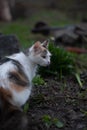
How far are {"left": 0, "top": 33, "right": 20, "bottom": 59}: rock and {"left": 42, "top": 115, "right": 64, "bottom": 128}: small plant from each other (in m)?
1.91

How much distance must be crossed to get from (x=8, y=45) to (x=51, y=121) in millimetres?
2070

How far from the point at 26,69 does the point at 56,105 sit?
86cm

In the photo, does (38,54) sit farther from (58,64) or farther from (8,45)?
(58,64)

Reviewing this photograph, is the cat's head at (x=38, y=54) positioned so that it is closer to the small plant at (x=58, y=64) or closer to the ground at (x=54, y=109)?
the ground at (x=54, y=109)

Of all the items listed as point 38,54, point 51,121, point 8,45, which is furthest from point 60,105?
point 8,45

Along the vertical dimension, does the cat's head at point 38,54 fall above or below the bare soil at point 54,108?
above

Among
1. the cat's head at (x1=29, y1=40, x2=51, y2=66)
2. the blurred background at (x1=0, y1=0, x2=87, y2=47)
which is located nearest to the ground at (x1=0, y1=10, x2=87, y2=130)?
the cat's head at (x1=29, y1=40, x2=51, y2=66)

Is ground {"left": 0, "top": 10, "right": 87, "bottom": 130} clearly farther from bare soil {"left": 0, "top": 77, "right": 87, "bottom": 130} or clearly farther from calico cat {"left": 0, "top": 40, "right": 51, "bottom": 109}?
calico cat {"left": 0, "top": 40, "right": 51, "bottom": 109}

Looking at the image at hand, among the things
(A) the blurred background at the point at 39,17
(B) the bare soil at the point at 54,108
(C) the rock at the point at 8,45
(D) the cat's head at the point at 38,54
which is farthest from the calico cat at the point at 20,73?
(A) the blurred background at the point at 39,17

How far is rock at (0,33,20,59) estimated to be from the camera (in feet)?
22.5

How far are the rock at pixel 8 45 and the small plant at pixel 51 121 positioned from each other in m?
1.91

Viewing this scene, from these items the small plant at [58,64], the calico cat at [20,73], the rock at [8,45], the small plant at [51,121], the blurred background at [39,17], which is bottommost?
the small plant at [51,121]

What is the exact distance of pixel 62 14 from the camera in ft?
56.2

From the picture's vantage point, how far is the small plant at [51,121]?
16.6ft
